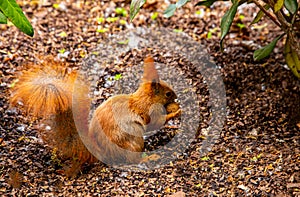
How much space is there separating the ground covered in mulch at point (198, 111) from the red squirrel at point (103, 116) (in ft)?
0.33

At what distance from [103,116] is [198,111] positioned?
0.77m

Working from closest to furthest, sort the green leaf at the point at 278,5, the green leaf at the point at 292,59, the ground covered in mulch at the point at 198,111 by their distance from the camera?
the green leaf at the point at 278,5, the ground covered in mulch at the point at 198,111, the green leaf at the point at 292,59

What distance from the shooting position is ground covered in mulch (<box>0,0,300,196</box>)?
317 centimetres

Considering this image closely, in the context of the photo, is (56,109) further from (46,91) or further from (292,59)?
(292,59)

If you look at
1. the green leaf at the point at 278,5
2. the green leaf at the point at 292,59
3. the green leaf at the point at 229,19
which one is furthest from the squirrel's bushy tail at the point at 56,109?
the green leaf at the point at 292,59

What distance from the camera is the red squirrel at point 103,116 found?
325 cm

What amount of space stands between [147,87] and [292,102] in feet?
3.62

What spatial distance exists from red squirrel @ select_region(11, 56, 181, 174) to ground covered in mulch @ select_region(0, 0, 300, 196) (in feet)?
0.33

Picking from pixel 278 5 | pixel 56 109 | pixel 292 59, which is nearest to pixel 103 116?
pixel 56 109

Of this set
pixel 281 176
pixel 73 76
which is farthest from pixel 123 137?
pixel 281 176

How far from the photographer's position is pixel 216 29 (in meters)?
4.40

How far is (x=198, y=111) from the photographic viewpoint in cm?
371

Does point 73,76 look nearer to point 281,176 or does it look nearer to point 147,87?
point 147,87

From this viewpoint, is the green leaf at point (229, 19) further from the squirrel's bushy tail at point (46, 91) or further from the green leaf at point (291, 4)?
the squirrel's bushy tail at point (46, 91)
